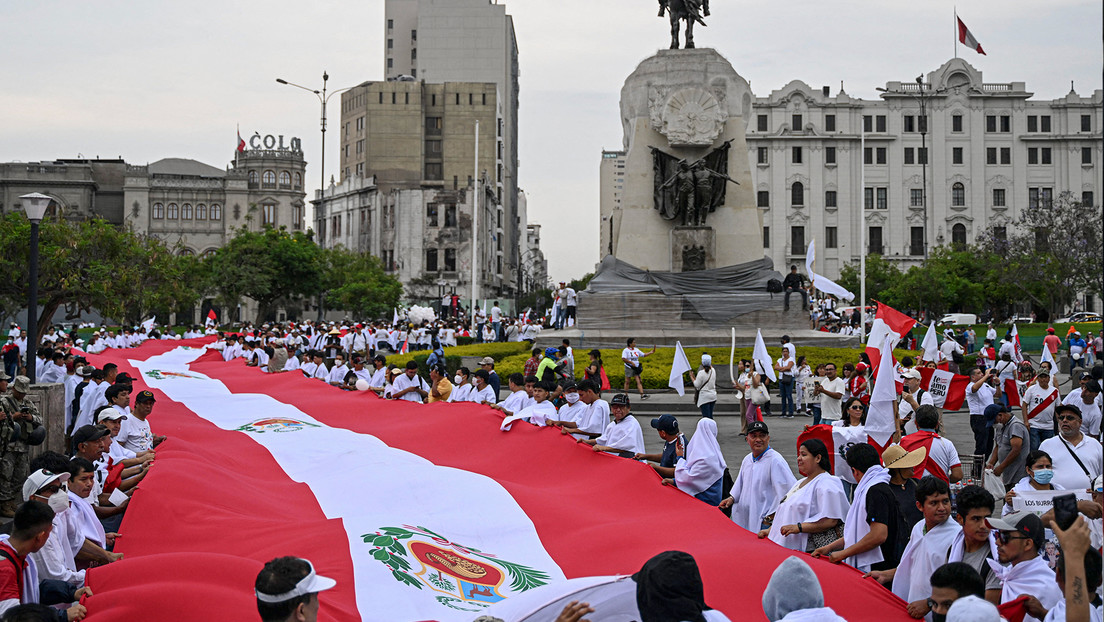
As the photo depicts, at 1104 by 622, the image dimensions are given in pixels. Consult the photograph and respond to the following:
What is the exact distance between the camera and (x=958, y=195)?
3135 inches

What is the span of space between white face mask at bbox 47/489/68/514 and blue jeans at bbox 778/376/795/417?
A: 15412 mm

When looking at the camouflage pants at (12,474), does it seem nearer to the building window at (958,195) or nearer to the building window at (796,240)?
the building window at (796,240)

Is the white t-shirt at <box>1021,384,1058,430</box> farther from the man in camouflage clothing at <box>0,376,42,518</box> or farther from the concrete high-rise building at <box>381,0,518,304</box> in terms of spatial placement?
the concrete high-rise building at <box>381,0,518,304</box>

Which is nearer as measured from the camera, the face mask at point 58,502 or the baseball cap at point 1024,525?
the baseball cap at point 1024,525

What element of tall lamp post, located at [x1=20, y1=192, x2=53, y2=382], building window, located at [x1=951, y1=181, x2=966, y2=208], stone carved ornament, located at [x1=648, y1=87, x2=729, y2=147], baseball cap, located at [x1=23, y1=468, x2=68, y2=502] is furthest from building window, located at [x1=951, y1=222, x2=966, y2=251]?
baseball cap, located at [x1=23, y1=468, x2=68, y2=502]

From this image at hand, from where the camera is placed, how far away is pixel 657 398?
21.3 meters

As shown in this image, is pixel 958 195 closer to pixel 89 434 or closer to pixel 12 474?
pixel 12 474

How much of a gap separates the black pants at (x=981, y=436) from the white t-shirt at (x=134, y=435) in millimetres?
9657

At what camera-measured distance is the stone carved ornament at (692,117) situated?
28.5m

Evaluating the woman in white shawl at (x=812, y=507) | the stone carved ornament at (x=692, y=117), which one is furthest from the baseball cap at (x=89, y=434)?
the stone carved ornament at (x=692, y=117)

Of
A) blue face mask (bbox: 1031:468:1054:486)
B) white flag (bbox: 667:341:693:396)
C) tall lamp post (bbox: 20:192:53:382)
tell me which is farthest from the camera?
white flag (bbox: 667:341:693:396)

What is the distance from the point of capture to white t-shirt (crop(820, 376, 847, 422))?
14734 millimetres

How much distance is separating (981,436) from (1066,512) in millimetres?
9257

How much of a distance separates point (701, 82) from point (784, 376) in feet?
42.0
